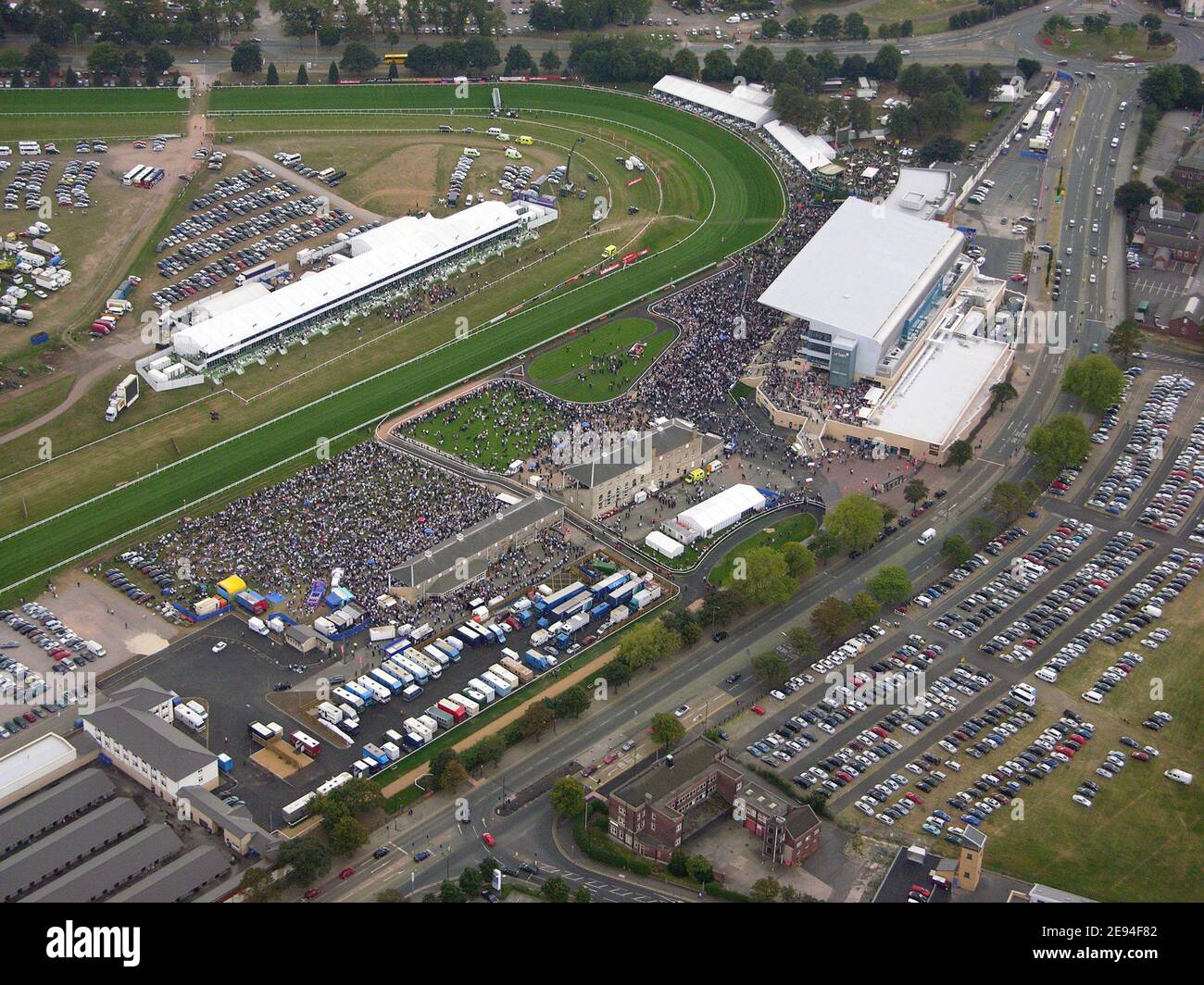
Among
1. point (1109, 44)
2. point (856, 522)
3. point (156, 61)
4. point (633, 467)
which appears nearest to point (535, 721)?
point (633, 467)

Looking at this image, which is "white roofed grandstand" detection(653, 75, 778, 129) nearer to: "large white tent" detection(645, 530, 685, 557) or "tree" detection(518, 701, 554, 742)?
"large white tent" detection(645, 530, 685, 557)

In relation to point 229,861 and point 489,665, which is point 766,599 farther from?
point 229,861

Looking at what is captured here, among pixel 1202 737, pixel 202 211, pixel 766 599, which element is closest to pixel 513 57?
pixel 202 211

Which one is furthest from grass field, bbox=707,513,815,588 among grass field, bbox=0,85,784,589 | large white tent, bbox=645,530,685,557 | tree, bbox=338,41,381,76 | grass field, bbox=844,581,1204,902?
tree, bbox=338,41,381,76

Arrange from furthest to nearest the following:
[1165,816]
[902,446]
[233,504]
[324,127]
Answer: [324,127] < [902,446] < [233,504] < [1165,816]

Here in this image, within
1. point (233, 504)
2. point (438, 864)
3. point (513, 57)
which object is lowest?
point (438, 864)

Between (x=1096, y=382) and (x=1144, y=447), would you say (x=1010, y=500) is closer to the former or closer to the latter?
(x=1144, y=447)
